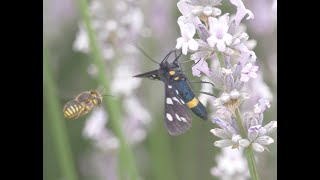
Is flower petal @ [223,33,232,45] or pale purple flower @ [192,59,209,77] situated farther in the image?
pale purple flower @ [192,59,209,77]

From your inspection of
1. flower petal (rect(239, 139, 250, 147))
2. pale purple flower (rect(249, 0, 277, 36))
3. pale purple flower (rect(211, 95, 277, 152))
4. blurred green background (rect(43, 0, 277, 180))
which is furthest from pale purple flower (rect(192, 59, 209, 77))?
pale purple flower (rect(249, 0, 277, 36))

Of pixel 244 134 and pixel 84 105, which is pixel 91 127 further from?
pixel 244 134

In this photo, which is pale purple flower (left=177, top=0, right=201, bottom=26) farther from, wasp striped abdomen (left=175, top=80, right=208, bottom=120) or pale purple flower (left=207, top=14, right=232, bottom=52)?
wasp striped abdomen (left=175, top=80, right=208, bottom=120)

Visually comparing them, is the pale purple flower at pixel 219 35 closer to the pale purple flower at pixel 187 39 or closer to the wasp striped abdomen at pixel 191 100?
the pale purple flower at pixel 187 39

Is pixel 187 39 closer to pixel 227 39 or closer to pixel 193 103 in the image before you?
pixel 227 39

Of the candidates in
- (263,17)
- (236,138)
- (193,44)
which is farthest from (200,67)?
(263,17)
